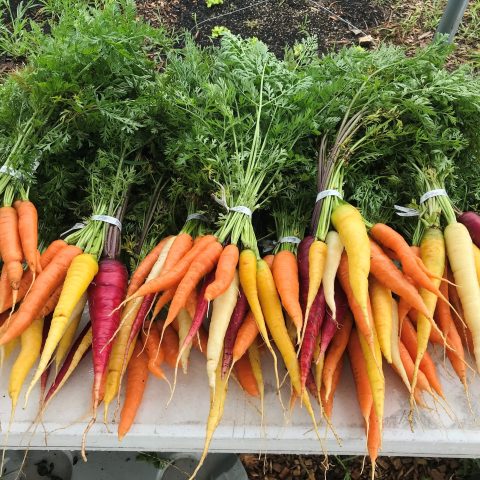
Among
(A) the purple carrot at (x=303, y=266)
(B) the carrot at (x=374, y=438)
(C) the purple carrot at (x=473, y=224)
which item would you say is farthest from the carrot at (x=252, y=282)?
(C) the purple carrot at (x=473, y=224)

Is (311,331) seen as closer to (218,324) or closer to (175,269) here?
(218,324)

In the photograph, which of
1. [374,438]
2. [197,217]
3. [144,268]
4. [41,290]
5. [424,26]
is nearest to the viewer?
[374,438]

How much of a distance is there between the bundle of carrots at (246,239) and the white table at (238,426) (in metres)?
0.04

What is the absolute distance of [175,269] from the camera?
1334mm

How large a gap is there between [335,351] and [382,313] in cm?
17

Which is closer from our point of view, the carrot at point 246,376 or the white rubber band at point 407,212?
the carrot at point 246,376

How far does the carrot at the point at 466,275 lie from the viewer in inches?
52.2

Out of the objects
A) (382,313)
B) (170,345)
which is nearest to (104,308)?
(170,345)

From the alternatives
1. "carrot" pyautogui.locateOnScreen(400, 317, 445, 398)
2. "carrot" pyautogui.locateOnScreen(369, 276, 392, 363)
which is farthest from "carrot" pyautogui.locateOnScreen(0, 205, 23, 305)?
"carrot" pyautogui.locateOnScreen(400, 317, 445, 398)

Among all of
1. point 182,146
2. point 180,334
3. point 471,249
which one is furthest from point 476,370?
point 182,146

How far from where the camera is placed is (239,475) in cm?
159

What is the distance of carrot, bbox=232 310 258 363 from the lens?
127 cm

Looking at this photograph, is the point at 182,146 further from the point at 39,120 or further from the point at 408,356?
the point at 408,356

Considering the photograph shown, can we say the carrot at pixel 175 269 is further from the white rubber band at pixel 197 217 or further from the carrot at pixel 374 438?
the carrot at pixel 374 438
